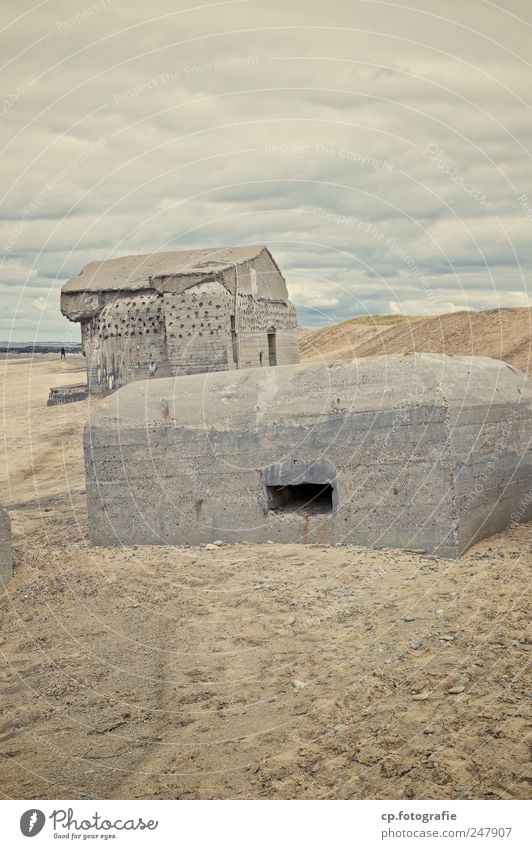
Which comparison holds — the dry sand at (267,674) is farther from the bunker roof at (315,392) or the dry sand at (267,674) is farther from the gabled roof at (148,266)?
the gabled roof at (148,266)

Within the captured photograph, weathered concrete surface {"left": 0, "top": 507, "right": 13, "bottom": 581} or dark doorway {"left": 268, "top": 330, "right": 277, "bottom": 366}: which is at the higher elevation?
dark doorway {"left": 268, "top": 330, "right": 277, "bottom": 366}

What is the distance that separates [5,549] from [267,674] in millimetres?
4649

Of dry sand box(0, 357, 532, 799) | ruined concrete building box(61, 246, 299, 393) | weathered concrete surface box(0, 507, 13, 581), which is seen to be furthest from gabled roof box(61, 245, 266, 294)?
dry sand box(0, 357, 532, 799)

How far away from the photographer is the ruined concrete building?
17.6m

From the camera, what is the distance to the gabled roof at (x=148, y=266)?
17938 millimetres

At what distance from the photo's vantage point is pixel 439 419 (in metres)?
7.75

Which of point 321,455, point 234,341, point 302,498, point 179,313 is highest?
point 179,313

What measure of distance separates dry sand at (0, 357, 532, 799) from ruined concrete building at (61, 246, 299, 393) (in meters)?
9.13

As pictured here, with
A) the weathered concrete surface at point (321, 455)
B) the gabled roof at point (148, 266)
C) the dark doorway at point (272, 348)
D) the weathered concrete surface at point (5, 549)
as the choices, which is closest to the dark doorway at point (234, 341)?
the gabled roof at point (148, 266)

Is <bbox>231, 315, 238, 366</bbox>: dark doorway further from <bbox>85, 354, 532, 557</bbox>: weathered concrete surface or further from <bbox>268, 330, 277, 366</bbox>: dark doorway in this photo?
<bbox>85, 354, 532, 557</bbox>: weathered concrete surface

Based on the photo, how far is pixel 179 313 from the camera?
58.5 feet

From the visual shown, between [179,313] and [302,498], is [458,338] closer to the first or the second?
[179,313]

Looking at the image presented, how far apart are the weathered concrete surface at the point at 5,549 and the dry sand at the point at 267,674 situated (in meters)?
0.30

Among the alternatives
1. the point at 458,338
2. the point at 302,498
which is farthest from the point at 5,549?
the point at 458,338
